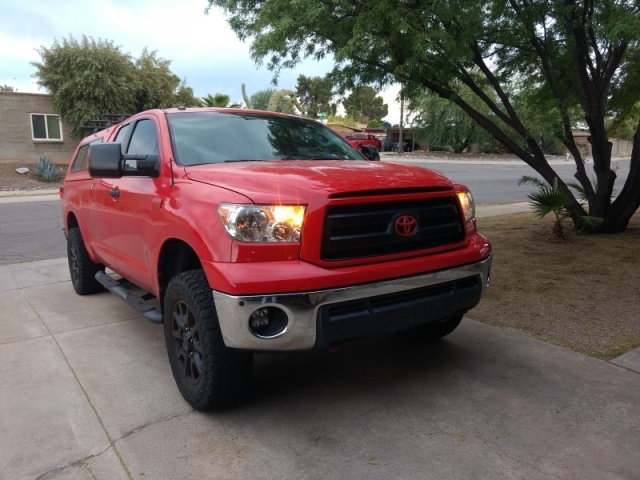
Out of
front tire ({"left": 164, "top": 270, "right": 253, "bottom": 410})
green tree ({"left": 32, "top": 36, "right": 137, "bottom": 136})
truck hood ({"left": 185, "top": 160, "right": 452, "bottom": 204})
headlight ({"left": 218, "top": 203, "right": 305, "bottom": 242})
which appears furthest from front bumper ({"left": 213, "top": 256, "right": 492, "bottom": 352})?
green tree ({"left": 32, "top": 36, "right": 137, "bottom": 136})

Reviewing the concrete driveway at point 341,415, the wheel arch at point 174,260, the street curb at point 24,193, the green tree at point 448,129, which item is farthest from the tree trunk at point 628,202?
the green tree at point 448,129

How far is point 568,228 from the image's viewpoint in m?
8.80

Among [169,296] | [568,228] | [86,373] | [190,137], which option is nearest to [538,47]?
[568,228]

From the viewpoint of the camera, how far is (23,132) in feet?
87.9

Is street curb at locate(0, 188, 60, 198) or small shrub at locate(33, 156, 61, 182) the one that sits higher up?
small shrub at locate(33, 156, 61, 182)

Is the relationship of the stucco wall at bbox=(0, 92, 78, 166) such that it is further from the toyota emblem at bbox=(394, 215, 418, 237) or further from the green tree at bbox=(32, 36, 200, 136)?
the toyota emblem at bbox=(394, 215, 418, 237)

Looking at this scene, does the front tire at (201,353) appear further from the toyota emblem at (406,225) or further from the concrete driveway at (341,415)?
the toyota emblem at (406,225)

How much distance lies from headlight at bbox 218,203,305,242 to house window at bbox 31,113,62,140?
2824cm

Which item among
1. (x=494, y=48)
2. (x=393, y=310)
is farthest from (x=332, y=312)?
(x=494, y=48)

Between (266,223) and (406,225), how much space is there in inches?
33.2

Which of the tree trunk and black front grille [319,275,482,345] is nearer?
black front grille [319,275,482,345]

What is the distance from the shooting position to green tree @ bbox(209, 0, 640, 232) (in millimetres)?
5902

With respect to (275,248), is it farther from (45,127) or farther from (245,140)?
(45,127)

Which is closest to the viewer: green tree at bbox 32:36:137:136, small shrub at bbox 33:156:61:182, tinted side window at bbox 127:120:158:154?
tinted side window at bbox 127:120:158:154
